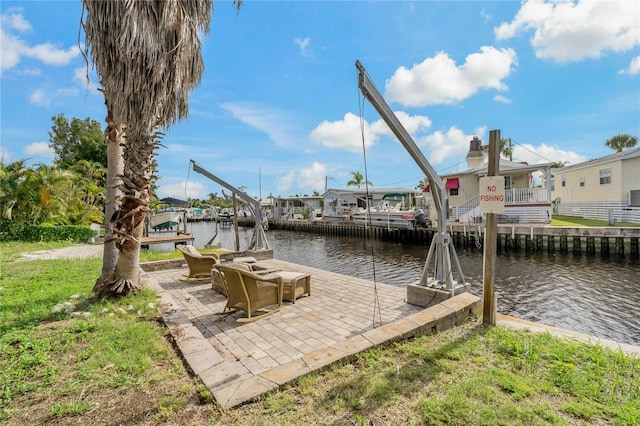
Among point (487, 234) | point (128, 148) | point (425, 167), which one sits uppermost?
point (128, 148)

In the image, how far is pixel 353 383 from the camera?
2.82 m

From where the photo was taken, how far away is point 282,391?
2699mm

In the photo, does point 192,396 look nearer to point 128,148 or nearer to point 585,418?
point 585,418

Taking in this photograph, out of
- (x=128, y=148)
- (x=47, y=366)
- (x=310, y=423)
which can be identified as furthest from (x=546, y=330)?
(x=128, y=148)

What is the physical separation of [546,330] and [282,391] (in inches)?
146

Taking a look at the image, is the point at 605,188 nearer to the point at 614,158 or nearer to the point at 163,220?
the point at 614,158

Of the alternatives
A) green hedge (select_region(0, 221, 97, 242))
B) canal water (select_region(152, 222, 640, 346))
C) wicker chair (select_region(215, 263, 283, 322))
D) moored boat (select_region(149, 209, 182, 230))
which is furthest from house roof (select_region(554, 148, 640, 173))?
green hedge (select_region(0, 221, 97, 242))

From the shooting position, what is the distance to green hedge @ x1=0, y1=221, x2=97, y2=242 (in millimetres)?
14672

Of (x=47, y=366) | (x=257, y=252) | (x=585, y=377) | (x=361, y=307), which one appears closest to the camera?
(x=585, y=377)

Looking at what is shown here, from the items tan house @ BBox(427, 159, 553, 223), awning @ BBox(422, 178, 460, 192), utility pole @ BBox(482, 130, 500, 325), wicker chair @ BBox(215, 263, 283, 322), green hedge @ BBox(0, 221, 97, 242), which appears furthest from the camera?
awning @ BBox(422, 178, 460, 192)

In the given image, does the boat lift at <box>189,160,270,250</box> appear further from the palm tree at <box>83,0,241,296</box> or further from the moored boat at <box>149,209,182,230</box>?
the moored boat at <box>149,209,182,230</box>

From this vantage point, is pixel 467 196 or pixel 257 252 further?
pixel 467 196

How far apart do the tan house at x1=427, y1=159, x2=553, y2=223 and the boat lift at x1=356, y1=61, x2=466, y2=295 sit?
1328cm

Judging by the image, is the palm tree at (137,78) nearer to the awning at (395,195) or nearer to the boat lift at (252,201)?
the boat lift at (252,201)
